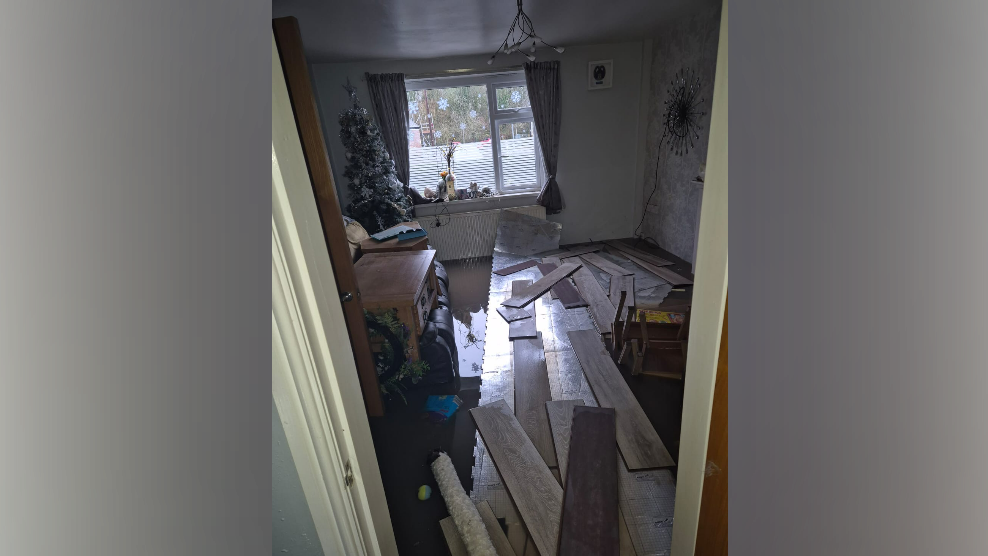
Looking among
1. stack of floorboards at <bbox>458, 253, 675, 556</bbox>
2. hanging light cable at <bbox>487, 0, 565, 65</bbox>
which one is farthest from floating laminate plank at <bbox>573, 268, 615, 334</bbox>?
hanging light cable at <bbox>487, 0, 565, 65</bbox>

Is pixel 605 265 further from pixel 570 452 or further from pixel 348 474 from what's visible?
pixel 348 474

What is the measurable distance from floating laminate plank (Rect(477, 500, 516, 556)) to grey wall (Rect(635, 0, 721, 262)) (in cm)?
388

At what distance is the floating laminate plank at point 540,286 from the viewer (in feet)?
13.6

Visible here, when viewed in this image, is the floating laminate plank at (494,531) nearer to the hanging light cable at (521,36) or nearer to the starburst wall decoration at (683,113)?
the hanging light cable at (521,36)

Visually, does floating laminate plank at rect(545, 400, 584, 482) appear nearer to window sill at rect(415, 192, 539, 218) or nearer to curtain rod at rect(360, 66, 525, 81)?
window sill at rect(415, 192, 539, 218)

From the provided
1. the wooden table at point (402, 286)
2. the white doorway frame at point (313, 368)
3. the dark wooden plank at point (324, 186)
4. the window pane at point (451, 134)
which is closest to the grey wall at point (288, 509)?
the white doorway frame at point (313, 368)

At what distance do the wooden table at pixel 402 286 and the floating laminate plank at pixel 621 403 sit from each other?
4.13ft

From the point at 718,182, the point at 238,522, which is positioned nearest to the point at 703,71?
the point at 718,182

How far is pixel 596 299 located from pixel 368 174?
115 inches

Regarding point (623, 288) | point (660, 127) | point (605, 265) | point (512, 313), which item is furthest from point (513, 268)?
point (660, 127)

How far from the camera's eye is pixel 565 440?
2.34 meters

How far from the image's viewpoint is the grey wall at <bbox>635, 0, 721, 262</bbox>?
13.4ft

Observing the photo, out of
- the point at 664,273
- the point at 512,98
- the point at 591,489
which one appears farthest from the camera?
the point at 512,98

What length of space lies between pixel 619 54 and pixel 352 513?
19.0ft
